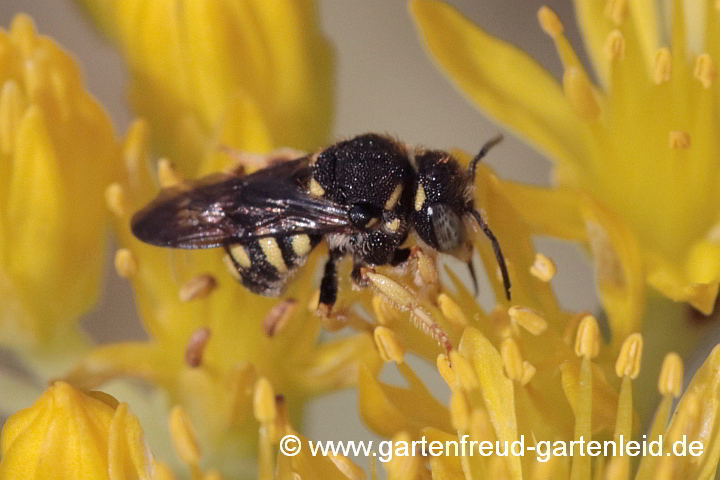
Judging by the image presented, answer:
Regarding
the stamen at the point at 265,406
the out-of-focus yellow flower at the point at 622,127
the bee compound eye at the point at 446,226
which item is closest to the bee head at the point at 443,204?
the bee compound eye at the point at 446,226

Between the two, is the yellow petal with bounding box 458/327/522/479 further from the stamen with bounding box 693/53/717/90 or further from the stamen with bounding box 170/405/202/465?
the stamen with bounding box 693/53/717/90

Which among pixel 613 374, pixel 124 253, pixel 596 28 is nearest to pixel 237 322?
pixel 124 253

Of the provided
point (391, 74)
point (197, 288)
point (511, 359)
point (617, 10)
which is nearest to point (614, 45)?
point (617, 10)

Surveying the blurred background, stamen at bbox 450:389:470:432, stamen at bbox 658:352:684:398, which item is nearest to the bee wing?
stamen at bbox 450:389:470:432

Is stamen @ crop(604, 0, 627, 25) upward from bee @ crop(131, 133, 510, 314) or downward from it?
upward

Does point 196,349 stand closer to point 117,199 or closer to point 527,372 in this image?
point 117,199

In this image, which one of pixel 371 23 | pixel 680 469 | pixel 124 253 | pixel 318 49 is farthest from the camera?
pixel 371 23

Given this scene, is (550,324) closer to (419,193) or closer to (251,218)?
(419,193)
